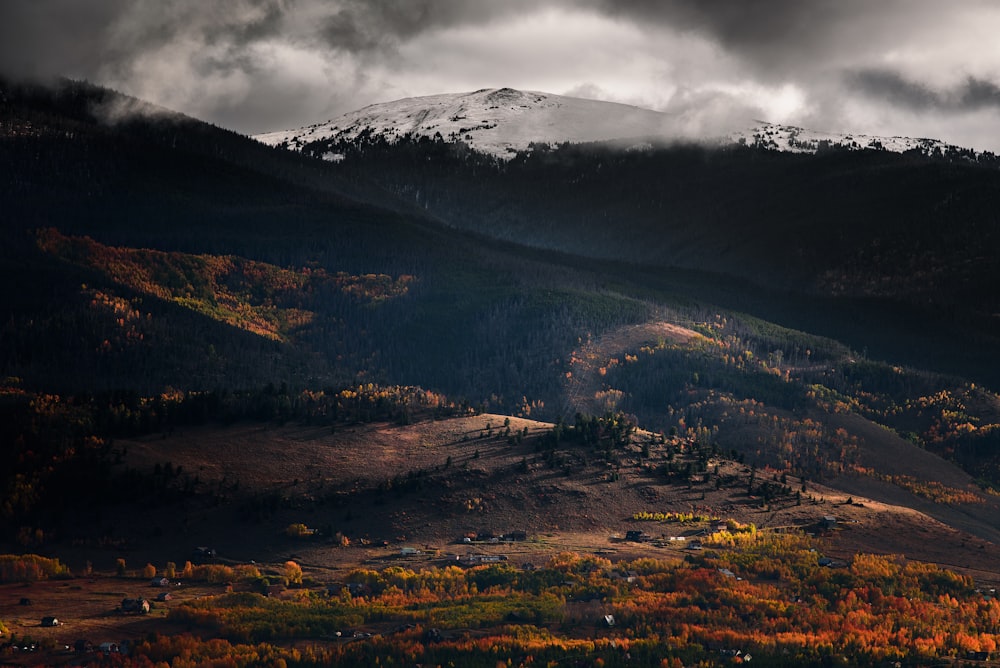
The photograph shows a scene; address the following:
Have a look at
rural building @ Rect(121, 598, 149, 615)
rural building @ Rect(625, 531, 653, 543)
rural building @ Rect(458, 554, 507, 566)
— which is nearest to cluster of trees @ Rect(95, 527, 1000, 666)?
rural building @ Rect(458, 554, 507, 566)

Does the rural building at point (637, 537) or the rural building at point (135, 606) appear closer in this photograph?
the rural building at point (135, 606)

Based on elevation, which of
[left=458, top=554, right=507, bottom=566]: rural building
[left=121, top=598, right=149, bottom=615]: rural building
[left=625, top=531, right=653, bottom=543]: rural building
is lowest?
[left=121, top=598, right=149, bottom=615]: rural building

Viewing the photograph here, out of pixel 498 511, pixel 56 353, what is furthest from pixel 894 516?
pixel 56 353

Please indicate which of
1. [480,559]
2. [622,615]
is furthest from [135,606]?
[622,615]

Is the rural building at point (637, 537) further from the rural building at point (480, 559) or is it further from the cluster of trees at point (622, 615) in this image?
the rural building at point (480, 559)

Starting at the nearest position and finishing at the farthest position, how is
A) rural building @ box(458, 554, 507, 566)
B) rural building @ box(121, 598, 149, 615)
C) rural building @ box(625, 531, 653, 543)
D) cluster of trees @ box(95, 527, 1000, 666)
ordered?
1. cluster of trees @ box(95, 527, 1000, 666)
2. rural building @ box(121, 598, 149, 615)
3. rural building @ box(458, 554, 507, 566)
4. rural building @ box(625, 531, 653, 543)

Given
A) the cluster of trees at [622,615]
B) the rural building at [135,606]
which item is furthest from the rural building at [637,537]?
the rural building at [135,606]

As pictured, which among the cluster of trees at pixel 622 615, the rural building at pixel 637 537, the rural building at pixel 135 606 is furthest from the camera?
the rural building at pixel 637 537

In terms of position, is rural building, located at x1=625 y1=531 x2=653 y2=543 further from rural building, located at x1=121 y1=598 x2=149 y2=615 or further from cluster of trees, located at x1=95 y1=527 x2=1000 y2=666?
rural building, located at x1=121 y1=598 x2=149 y2=615

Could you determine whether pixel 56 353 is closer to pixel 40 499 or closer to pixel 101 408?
pixel 101 408

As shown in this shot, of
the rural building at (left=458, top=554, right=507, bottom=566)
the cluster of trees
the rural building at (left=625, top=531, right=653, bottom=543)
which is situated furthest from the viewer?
the rural building at (left=625, top=531, right=653, bottom=543)

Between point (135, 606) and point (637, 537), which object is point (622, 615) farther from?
point (135, 606)
